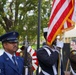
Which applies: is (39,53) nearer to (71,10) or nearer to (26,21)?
(71,10)

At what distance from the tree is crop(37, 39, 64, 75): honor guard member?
35.7 ft

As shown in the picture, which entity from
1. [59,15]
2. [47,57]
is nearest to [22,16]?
[59,15]

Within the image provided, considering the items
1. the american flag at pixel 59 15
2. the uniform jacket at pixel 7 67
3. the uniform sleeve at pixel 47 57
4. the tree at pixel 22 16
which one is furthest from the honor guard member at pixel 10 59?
the tree at pixel 22 16

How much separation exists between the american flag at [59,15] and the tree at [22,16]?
10.1 metres

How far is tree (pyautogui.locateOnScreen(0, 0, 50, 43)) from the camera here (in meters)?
16.4

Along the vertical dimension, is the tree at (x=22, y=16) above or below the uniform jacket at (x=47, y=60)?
below

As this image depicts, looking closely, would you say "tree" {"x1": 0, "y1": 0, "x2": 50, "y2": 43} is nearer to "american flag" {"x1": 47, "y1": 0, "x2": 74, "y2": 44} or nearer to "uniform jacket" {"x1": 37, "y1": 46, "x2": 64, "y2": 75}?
"american flag" {"x1": 47, "y1": 0, "x2": 74, "y2": 44}

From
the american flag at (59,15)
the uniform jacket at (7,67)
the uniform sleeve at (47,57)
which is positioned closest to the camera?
the uniform jacket at (7,67)

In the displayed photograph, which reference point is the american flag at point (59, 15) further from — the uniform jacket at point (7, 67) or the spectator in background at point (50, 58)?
the uniform jacket at point (7, 67)

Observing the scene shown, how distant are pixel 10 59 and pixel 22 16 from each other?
41.8ft

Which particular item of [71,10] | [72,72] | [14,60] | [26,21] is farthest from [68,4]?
[26,21]

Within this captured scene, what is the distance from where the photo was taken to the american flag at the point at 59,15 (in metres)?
5.74

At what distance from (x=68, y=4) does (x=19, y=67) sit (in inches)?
76.4

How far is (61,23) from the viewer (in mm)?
5746
